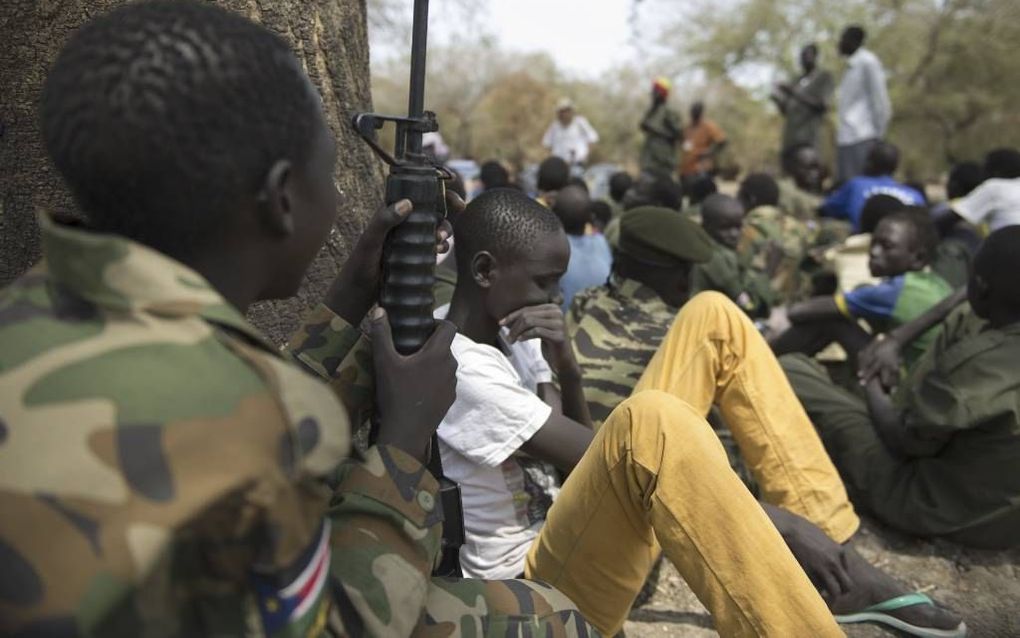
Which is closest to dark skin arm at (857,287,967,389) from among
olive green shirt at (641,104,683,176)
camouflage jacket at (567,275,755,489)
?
camouflage jacket at (567,275,755,489)

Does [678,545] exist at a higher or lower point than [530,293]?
lower

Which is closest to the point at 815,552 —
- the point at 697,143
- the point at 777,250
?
the point at 777,250

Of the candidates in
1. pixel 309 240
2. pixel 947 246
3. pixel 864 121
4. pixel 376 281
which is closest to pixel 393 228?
pixel 376 281

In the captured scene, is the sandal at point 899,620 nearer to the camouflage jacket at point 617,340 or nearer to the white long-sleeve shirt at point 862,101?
the camouflage jacket at point 617,340

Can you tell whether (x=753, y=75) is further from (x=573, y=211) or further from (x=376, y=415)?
(x=376, y=415)

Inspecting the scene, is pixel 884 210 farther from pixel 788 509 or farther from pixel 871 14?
pixel 871 14

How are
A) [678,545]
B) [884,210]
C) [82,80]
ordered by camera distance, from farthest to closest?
[884,210], [678,545], [82,80]

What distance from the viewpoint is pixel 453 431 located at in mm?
1951

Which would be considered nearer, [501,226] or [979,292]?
[501,226]

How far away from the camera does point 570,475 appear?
6.19ft

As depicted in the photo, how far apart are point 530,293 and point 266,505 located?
1.45 metres

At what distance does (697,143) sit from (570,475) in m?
9.98

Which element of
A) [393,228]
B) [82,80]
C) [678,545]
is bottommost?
[678,545]

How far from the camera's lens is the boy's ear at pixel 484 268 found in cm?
224
